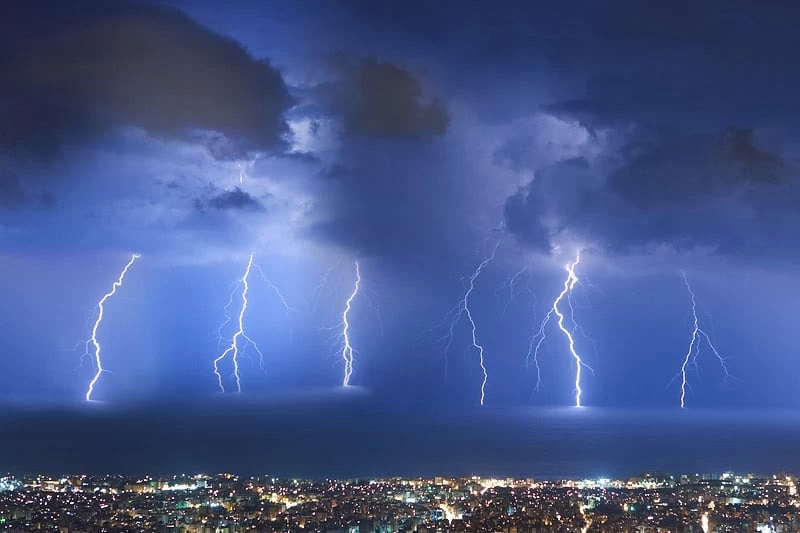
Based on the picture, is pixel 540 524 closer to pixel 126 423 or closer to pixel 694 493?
pixel 694 493

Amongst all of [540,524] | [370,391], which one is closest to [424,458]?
[540,524]

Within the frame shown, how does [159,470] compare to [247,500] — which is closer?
[247,500]

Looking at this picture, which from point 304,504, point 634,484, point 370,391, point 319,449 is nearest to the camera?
point 304,504

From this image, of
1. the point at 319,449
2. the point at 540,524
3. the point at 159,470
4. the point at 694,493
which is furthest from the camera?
the point at 319,449

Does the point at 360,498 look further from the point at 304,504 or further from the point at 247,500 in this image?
the point at 247,500

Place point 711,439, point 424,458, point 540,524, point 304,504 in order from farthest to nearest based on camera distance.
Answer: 1. point 711,439
2. point 424,458
3. point 304,504
4. point 540,524

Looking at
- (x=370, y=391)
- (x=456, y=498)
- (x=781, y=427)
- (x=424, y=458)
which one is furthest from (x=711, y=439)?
(x=370, y=391)
